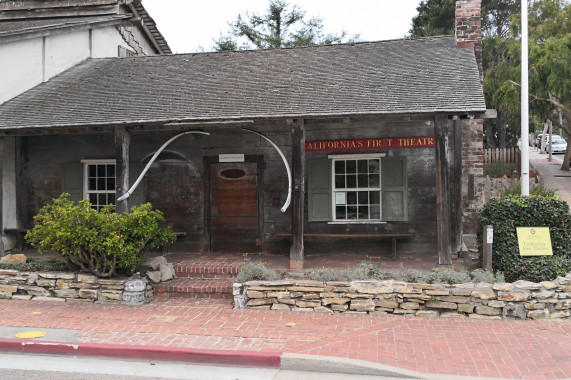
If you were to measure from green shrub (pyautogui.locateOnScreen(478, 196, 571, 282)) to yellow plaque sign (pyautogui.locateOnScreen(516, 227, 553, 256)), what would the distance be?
7cm

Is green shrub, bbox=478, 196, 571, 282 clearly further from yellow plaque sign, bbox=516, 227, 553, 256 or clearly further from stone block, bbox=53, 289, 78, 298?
stone block, bbox=53, 289, 78, 298

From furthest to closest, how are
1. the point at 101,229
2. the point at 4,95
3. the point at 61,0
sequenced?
1. the point at 61,0
2. the point at 4,95
3. the point at 101,229

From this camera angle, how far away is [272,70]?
35.5 ft

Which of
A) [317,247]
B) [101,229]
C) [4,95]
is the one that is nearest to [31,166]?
[4,95]

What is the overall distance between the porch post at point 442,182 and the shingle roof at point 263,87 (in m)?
0.38

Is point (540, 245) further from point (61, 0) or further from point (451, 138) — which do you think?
point (61, 0)

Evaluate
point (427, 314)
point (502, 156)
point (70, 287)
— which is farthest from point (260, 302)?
point (502, 156)

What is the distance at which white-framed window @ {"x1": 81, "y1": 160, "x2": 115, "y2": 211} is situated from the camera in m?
10.8

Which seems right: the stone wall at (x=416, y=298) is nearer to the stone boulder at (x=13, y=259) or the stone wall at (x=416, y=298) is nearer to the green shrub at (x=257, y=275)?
the green shrub at (x=257, y=275)

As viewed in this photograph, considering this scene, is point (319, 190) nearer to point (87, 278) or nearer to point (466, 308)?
point (466, 308)

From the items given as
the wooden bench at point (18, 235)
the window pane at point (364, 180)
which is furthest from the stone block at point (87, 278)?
the window pane at point (364, 180)

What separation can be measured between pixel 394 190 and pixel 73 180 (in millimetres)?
7174

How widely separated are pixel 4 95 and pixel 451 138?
32.6ft

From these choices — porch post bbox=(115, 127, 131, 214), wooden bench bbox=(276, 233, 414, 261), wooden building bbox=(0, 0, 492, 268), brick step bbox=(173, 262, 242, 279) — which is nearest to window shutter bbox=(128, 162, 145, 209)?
wooden building bbox=(0, 0, 492, 268)
